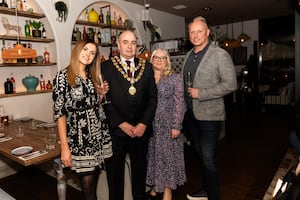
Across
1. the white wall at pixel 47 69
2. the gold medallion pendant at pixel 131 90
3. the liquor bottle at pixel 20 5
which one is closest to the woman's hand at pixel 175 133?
the gold medallion pendant at pixel 131 90

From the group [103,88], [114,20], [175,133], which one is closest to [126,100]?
[103,88]

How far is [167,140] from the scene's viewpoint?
214cm

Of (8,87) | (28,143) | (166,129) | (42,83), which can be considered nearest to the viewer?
(166,129)

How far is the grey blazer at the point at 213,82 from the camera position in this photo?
200cm

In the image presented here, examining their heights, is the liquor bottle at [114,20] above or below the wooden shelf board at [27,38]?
above

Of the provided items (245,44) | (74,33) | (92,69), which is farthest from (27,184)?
(245,44)

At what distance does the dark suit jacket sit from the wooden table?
1.75 feet

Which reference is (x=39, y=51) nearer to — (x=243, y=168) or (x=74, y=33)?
(x=74, y=33)

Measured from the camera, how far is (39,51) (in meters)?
3.93

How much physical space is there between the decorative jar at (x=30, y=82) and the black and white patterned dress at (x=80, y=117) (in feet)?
7.42

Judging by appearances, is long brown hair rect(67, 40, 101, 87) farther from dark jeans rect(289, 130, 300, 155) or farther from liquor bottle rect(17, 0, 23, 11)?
liquor bottle rect(17, 0, 23, 11)

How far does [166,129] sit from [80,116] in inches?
29.9

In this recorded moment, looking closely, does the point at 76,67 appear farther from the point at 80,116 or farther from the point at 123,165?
the point at 123,165

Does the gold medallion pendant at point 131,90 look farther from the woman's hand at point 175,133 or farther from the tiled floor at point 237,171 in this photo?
the tiled floor at point 237,171
